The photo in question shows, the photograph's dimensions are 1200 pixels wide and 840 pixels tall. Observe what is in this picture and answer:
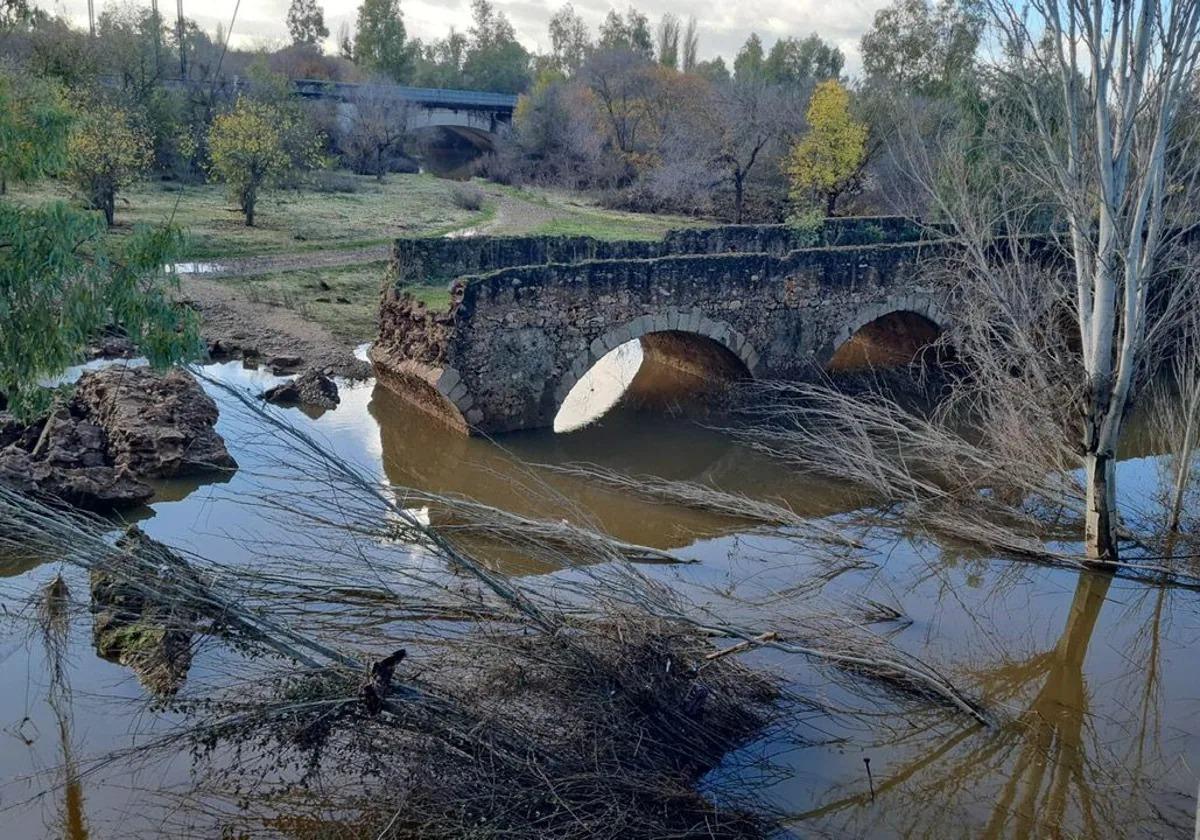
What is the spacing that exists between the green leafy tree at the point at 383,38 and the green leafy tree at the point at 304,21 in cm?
454

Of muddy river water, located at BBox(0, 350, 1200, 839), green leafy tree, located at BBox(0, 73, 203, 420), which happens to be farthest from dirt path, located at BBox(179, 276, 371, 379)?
green leafy tree, located at BBox(0, 73, 203, 420)

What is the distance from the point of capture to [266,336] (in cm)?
1645

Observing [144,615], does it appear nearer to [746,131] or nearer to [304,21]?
[746,131]

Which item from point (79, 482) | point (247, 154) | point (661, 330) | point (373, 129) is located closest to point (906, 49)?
point (373, 129)

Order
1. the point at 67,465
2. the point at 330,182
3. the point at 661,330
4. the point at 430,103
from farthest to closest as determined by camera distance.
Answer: the point at 430,103 < the point at 330,182 < the point at 661,330 < the point at 67,465

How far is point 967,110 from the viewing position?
16.7m

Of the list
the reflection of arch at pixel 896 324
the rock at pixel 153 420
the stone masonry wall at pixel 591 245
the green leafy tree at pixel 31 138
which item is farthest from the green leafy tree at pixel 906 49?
the green leafy tree at pixel 31 138

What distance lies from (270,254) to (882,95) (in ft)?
57.2

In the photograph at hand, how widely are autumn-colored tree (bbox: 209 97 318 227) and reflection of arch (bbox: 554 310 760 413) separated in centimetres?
1327

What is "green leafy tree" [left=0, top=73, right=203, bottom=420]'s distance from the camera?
6.25 meters

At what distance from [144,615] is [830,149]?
84.0 feet

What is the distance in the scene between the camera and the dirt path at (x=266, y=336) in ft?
50.5

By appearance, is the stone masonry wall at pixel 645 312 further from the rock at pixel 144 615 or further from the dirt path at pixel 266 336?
the rock at pixel 144 615

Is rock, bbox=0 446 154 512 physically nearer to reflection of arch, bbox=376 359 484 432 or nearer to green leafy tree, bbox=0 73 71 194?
green leafy tree, bbox=0 73 71 194
